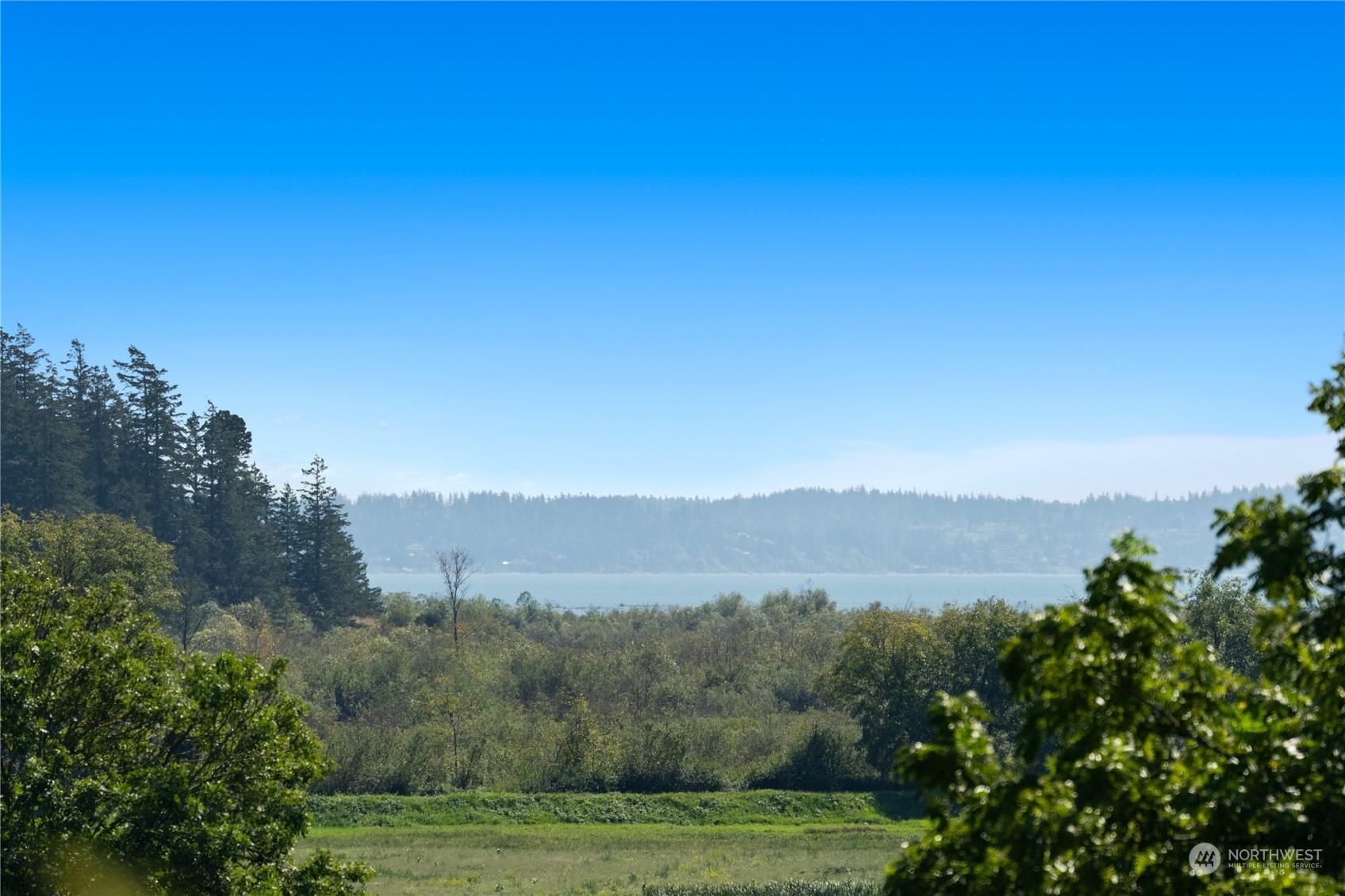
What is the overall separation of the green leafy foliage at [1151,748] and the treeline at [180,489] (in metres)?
81.1

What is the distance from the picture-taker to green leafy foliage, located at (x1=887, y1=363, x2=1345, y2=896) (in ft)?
22.0

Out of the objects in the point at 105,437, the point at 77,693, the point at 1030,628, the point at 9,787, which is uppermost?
the point at 105,437

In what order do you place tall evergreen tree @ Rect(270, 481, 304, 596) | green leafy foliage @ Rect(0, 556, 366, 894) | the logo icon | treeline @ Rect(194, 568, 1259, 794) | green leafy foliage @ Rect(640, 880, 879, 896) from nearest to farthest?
the logo icon, green leafy foliage @ Rect(0, 556, 366, 894), green leafy foliage @ Rect(640, 880, 879, 896), treeline @ Rect(194, 568, 1259, 794), tall evergreen tree @ Rect(270, 481, 304, 596)

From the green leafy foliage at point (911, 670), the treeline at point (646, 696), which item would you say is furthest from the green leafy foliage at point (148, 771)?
the green leafy foliage at point (911, 670)

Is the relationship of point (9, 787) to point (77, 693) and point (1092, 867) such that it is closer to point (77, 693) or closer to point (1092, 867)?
point (77, 693)

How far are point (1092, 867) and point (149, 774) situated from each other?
15122mm

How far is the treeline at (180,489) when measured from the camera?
81.4m

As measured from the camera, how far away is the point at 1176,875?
22.7 ft

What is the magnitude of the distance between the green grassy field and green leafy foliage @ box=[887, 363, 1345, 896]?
86.8 ft

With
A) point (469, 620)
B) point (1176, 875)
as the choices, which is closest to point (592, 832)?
point (1176, 875)

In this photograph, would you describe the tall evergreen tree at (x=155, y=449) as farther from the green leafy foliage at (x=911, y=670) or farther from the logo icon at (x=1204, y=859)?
the logo icon at (x=1204, y=859)

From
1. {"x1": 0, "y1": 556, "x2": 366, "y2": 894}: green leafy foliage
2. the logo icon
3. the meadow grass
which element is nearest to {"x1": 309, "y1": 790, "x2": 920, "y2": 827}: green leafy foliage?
the meadow grass

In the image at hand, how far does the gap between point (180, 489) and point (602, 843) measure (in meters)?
66.3

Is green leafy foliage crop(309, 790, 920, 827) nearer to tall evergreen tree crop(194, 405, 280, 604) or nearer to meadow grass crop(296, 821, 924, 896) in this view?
meadow grass crop(296, 821, 924, 896)
